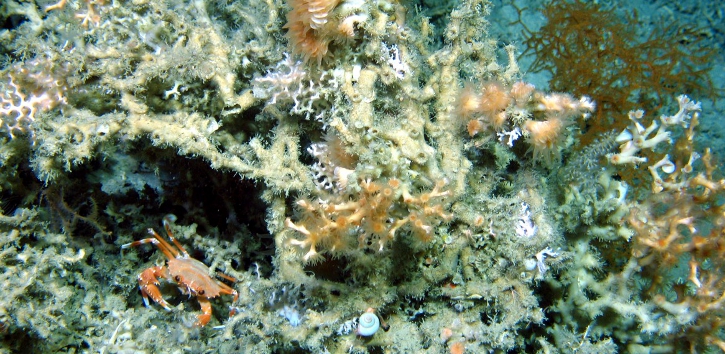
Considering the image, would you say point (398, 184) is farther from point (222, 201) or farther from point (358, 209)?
point (222, 201)

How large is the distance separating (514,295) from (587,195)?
3.39 feet

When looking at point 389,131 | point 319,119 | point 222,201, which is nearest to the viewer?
point 389,131

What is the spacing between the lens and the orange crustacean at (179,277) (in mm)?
3137

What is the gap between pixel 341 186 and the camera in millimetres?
2211

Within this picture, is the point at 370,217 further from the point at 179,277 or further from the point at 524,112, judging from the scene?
the point at 179,277

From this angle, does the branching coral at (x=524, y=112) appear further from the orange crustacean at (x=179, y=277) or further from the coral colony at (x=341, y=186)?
the orange crustacean at (x=179, y=277)

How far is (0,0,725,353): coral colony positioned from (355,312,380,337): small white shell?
0.01 metres

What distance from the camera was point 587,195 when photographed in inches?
114

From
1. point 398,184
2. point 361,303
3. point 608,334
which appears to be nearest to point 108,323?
point 361,303

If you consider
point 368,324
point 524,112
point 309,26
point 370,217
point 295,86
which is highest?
point 309,26

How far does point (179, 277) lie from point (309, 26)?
2382 millimetres

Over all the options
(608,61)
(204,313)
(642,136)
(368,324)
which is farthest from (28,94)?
(608,61)

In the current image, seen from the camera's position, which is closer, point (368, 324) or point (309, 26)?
point (309, 26)

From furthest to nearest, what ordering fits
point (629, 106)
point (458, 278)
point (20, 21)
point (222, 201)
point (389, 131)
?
point (629, 106) → point (222, 201) → point (20, 21) → point (458, 278) → point (389, 131)
